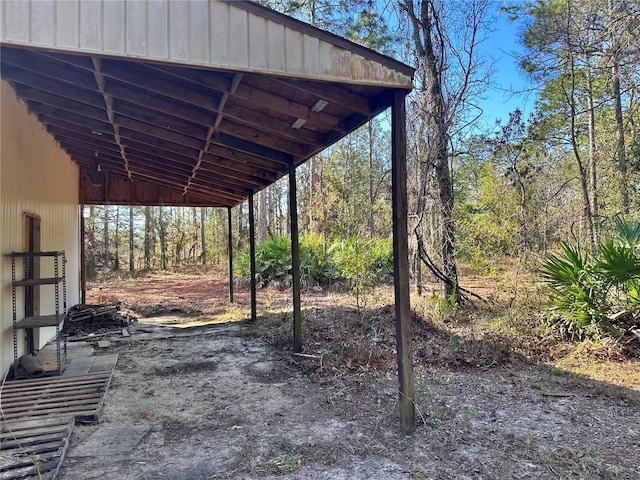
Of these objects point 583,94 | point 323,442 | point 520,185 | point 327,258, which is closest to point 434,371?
point 323,442

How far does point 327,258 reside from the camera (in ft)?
36.4

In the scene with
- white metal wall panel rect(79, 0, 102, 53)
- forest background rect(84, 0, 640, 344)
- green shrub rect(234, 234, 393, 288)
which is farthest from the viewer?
green shrub rect(234, 234, 393, 288)

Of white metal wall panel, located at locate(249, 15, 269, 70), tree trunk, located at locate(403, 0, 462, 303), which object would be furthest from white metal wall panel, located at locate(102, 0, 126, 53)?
tree trunk, located at locate(403, 0, 462, 303)

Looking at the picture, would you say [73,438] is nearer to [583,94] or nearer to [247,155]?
[247,155]

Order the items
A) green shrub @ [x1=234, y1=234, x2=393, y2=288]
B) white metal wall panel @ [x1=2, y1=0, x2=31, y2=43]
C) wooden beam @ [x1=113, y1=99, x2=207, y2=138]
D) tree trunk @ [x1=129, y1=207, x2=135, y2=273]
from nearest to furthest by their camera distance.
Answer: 1. white metal wall panel @ [x1=2, y1=0, x2=31, y2=43]
2. wooden beam @ [x1=113, y1=99, x2=207, y2=138]
3. green shrub @ [x1=234, y1=234, x2=393, y2=288]
4. tree trunk @ [x1=129, y1=207, x2=135, y2=273]

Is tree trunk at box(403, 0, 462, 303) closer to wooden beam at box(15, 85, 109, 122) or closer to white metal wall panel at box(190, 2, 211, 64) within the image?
wooden beam at box(15, 85, 109, 122)

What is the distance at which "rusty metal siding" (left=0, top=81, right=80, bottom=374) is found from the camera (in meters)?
3.87

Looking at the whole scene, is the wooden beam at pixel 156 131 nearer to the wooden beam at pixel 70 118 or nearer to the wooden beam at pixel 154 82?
Result: the wooden beam at pixel 70 118

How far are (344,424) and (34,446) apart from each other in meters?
2.10

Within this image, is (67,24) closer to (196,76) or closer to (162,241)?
(196,76)

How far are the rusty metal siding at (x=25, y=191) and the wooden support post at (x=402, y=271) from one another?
352cm

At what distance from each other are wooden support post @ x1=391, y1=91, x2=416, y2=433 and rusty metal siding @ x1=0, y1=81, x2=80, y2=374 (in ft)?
11.5

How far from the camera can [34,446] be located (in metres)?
2.64

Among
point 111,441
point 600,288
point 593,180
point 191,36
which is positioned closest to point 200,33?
point 191,36
